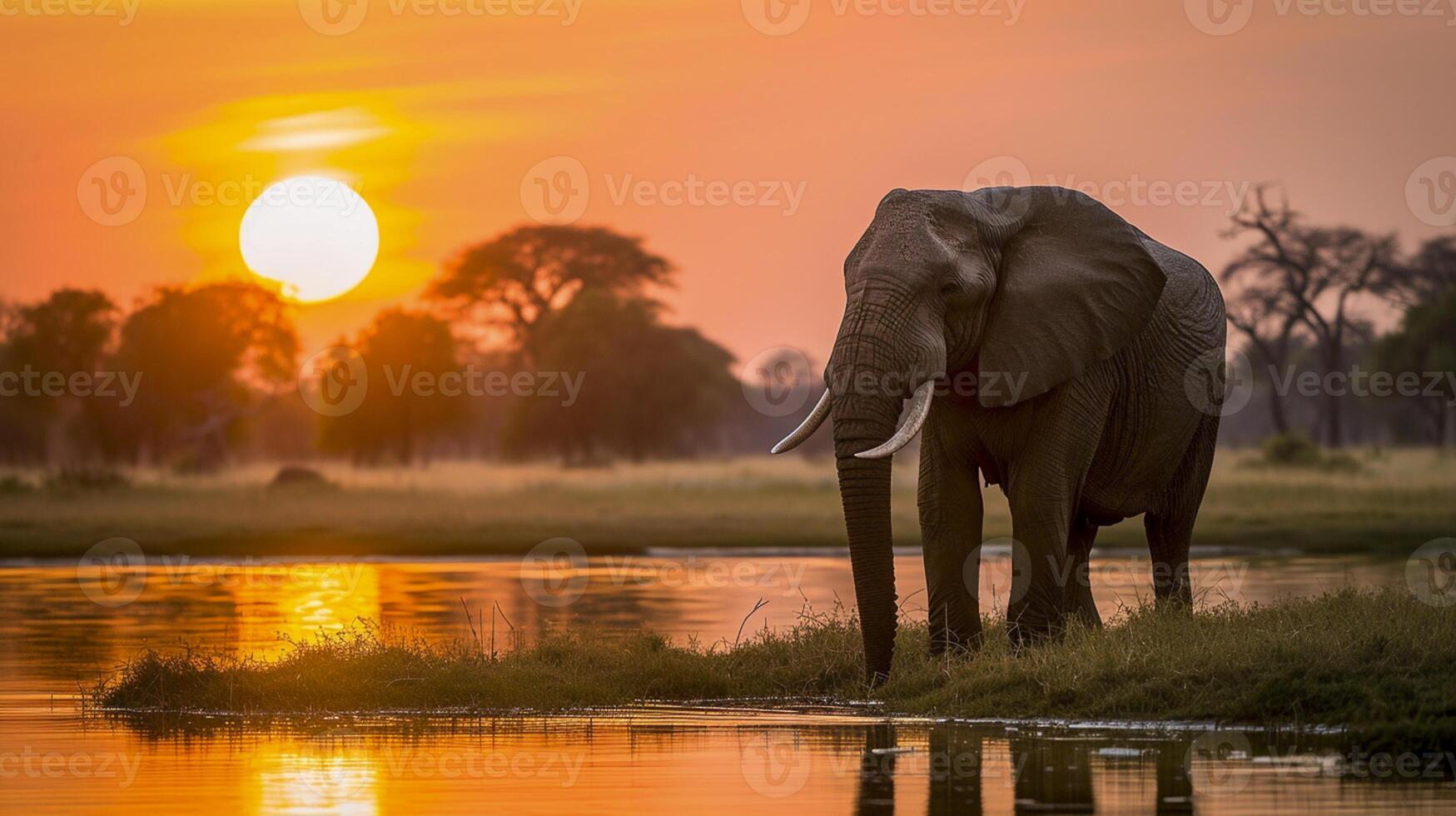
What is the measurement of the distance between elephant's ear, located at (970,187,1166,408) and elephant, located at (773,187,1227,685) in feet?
0.04

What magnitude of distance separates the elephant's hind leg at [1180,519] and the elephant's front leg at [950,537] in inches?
92.5

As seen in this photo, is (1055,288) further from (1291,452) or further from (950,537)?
(1291,452)

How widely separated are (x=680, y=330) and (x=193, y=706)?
188 feet

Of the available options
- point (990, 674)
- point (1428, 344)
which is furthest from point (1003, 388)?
point (1428, 344)

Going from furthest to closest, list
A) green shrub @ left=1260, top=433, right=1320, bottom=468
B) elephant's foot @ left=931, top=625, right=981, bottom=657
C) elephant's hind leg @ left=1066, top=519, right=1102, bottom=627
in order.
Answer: green shrub @ left=1260, top=433, right=1320, bottom=468 → elephant's hind leg @ left=1066, top=519, right=1102, bottom=627 → elephant's foot @ left=931, top=625, right=981, bottom=657

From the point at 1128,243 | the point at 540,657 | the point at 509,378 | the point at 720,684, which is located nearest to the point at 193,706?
the point at 540,657

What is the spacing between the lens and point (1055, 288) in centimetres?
1391

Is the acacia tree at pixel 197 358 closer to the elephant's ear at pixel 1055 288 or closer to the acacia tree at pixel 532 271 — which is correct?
the acacia tree at pixel 532 271

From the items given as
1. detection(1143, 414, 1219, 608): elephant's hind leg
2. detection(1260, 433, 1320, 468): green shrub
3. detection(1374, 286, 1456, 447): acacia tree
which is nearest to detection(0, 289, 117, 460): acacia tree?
detection(1260, 433, 1320, 468): green shrub

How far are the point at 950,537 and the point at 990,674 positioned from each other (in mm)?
932

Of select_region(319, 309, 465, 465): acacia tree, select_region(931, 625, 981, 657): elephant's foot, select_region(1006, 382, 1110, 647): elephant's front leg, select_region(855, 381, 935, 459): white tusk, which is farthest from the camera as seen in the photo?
select_region(319, 309, 465, 465): acacia tree

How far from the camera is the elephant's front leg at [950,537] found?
13828mm

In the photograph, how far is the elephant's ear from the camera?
13594mm

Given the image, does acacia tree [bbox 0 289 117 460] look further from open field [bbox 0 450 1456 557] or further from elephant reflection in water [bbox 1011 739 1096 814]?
elephant reflection in water [bbox 1011 739 1096 814]
